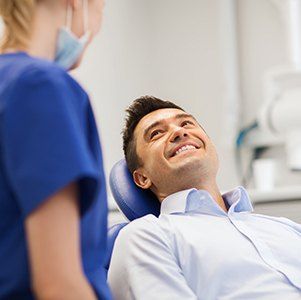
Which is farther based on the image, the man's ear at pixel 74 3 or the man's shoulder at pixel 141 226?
the man's shoulder at pixel 141 226

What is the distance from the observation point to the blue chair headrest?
206 cm

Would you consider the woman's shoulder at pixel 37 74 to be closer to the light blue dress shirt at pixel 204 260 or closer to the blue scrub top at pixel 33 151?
the blue scrub top at pixel 33 151

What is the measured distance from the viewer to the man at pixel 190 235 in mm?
1721

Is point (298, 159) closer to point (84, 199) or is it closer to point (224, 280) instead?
point (224, 280)

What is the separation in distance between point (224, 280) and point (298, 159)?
1701 mm

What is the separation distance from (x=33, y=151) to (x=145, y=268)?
0.80 meters

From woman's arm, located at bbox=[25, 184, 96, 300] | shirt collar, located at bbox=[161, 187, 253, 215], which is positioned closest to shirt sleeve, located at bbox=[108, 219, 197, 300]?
shirt collar, located at bbox=[161, 187, 253, 215]

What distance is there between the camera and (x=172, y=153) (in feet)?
6.77

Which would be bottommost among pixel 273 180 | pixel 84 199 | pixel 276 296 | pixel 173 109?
pixel 273 180

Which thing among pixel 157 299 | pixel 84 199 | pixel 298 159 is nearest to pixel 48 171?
pixel 84 199

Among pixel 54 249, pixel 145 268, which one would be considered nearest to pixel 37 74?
pixel 54 249

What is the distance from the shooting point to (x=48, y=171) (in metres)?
0.98

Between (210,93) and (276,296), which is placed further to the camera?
(210,93)

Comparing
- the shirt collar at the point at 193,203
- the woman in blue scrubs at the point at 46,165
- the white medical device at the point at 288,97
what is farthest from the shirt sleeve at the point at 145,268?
the white medical device at the point at 288,97
